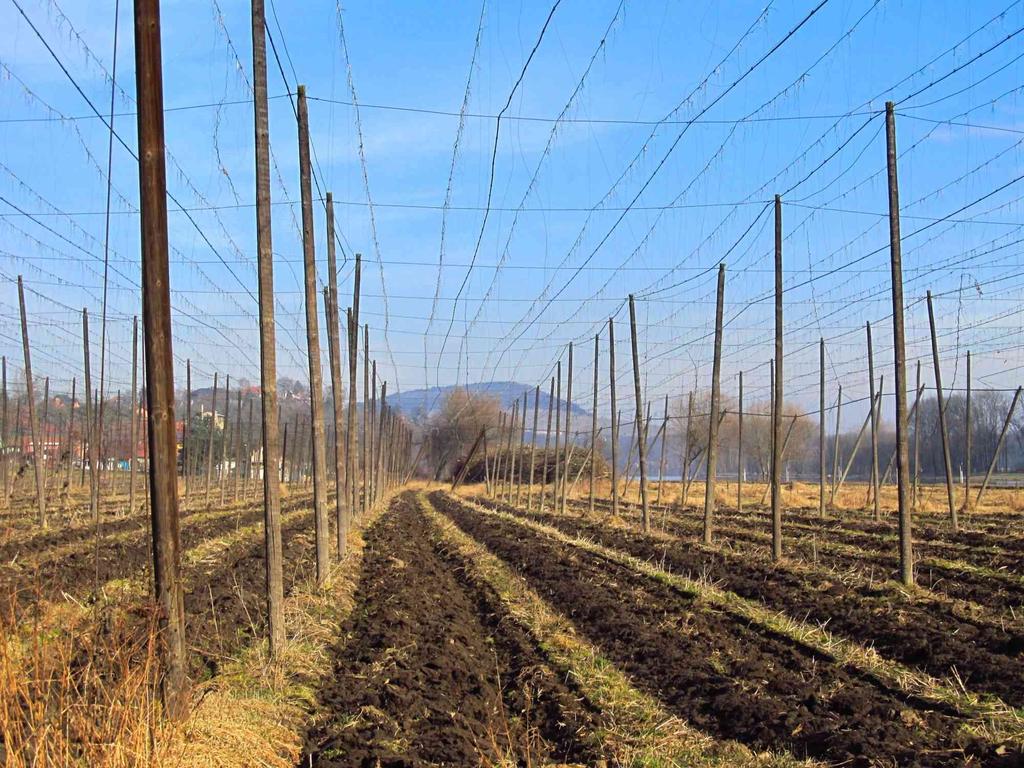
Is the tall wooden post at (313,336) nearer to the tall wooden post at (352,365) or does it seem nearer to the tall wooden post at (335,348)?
the tall wooden post at (335,348)

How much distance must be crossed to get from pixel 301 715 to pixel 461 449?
97.2m

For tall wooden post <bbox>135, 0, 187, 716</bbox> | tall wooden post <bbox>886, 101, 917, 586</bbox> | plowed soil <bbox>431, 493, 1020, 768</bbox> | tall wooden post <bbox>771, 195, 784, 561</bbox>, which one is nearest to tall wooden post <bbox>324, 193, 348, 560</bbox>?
plowed soil <bbox>431, 493, 1020, 768</bbox>

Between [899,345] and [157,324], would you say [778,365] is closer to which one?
[899,345]

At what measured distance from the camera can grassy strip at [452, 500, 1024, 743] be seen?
7422 millimetres

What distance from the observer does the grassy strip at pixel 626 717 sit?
679cm

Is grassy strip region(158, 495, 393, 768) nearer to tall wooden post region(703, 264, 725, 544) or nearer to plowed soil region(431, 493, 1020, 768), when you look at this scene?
plowed soil region(431, 493, 1020, 768)

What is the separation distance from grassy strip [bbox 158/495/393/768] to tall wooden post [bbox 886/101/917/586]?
798 cm

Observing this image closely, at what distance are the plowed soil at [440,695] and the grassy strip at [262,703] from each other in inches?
7.6

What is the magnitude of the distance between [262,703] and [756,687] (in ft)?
13.5

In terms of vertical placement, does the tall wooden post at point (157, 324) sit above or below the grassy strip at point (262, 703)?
above

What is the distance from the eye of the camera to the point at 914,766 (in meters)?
6.17

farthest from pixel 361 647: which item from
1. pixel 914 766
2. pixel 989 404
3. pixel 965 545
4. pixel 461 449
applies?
pixel 461 449

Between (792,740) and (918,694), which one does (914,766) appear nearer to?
(792,740)

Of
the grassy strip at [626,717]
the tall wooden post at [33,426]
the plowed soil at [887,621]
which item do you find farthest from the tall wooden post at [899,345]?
the tall wooden post at [33,426]
